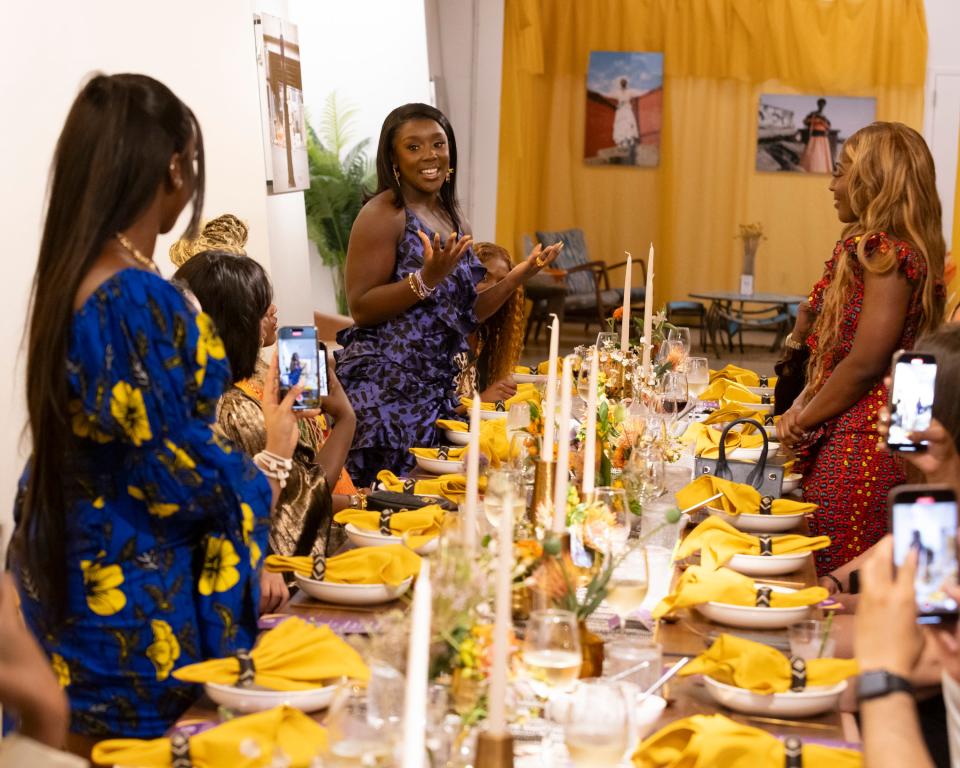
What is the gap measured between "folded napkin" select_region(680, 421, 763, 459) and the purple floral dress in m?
0.81

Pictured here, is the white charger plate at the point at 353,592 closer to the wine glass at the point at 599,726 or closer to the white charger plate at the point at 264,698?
the white charger plate at the point at 264,698

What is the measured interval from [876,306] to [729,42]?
1036 centimetres

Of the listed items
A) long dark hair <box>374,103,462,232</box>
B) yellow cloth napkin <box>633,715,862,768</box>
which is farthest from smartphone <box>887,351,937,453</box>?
long dark hair <box>374,103,462,232</box>

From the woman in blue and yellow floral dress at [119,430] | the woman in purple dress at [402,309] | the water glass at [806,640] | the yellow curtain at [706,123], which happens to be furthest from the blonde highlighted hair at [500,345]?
the yellow curtain at [706,123]

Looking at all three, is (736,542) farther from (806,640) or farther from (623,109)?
(623,109)

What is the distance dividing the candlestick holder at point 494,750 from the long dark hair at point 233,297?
1.47 m

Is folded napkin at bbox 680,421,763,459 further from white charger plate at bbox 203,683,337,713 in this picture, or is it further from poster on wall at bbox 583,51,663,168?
poster on wall at bbox 583,51,663,168

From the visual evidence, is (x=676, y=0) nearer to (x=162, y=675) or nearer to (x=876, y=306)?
(x=876, y=306)

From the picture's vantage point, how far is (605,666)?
180 centimetres

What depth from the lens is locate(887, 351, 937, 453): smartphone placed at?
83.9 inches

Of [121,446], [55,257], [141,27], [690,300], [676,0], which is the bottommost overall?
[690,300]

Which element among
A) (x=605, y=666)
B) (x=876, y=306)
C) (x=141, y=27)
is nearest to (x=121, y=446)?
(x=605, y=666)

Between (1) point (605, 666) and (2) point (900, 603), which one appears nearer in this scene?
(2) point (900, 603)

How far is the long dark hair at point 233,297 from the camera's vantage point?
260 cm
